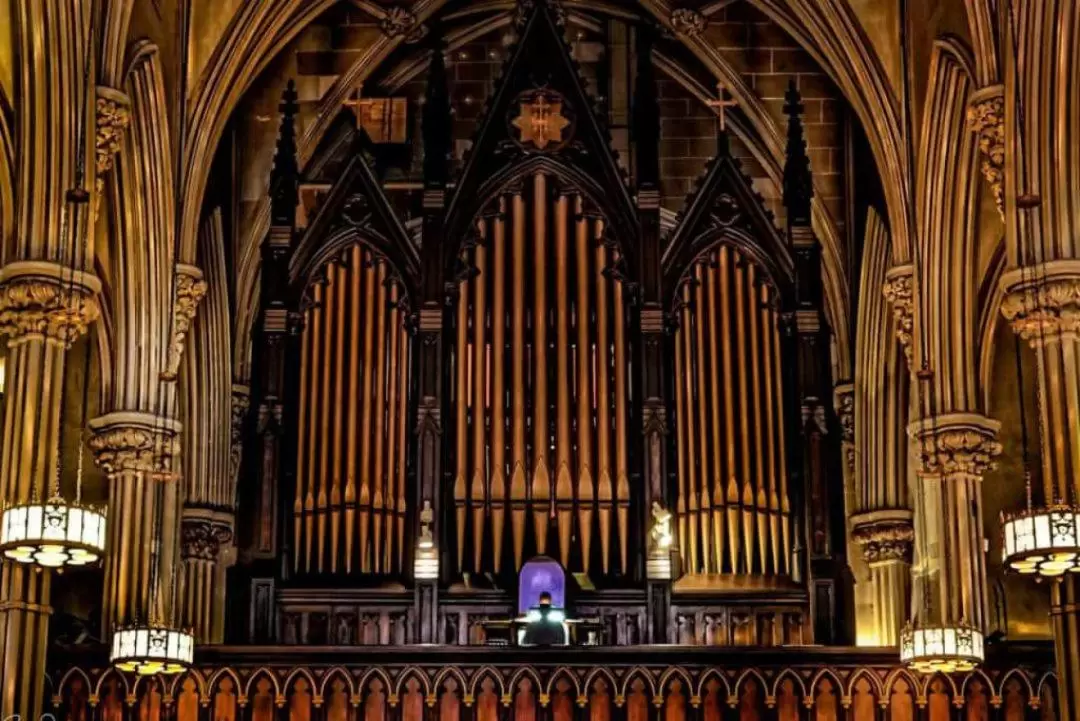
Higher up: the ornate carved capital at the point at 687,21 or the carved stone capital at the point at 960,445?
the ornate carved capital at the point at 687,21

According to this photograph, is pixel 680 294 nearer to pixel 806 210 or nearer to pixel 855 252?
pixel 806 210

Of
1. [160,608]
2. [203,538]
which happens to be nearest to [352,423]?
[160,608]

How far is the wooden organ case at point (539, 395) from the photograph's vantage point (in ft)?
79.3

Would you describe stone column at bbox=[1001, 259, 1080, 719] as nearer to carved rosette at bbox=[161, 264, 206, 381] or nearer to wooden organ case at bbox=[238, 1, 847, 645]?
wooden organ case at bbox=[238, 1, 847, 645]

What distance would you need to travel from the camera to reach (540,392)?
25406 mm

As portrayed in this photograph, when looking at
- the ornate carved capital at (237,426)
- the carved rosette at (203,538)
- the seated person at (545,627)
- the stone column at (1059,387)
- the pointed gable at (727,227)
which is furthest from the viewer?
the ornate carved capital at (237,426)

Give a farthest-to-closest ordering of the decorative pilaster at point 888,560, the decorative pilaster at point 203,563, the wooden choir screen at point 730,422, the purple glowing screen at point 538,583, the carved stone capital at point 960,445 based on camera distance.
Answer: the decorative pilaster at point 888,560 → the decorative pilaster at point 203,563 → the carved stone capital at point 960,445 → the wooden choir screen at point 730,422 → the purple glowing screen at point 538,583

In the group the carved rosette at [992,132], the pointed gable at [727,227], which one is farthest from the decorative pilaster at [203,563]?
the carved rosette at [992,132]

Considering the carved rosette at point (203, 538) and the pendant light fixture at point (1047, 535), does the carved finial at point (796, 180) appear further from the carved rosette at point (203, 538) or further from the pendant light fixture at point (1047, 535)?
the carved rosette at point (203, 538)

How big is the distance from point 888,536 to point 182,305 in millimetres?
10924

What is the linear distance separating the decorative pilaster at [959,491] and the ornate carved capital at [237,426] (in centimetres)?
1026

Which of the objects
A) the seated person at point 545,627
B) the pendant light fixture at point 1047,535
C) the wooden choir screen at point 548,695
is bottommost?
the wooden choir screen at point 548,695

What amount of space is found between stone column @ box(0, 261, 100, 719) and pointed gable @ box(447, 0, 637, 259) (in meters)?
6.42

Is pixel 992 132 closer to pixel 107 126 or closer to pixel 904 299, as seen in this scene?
pixel 904 299
